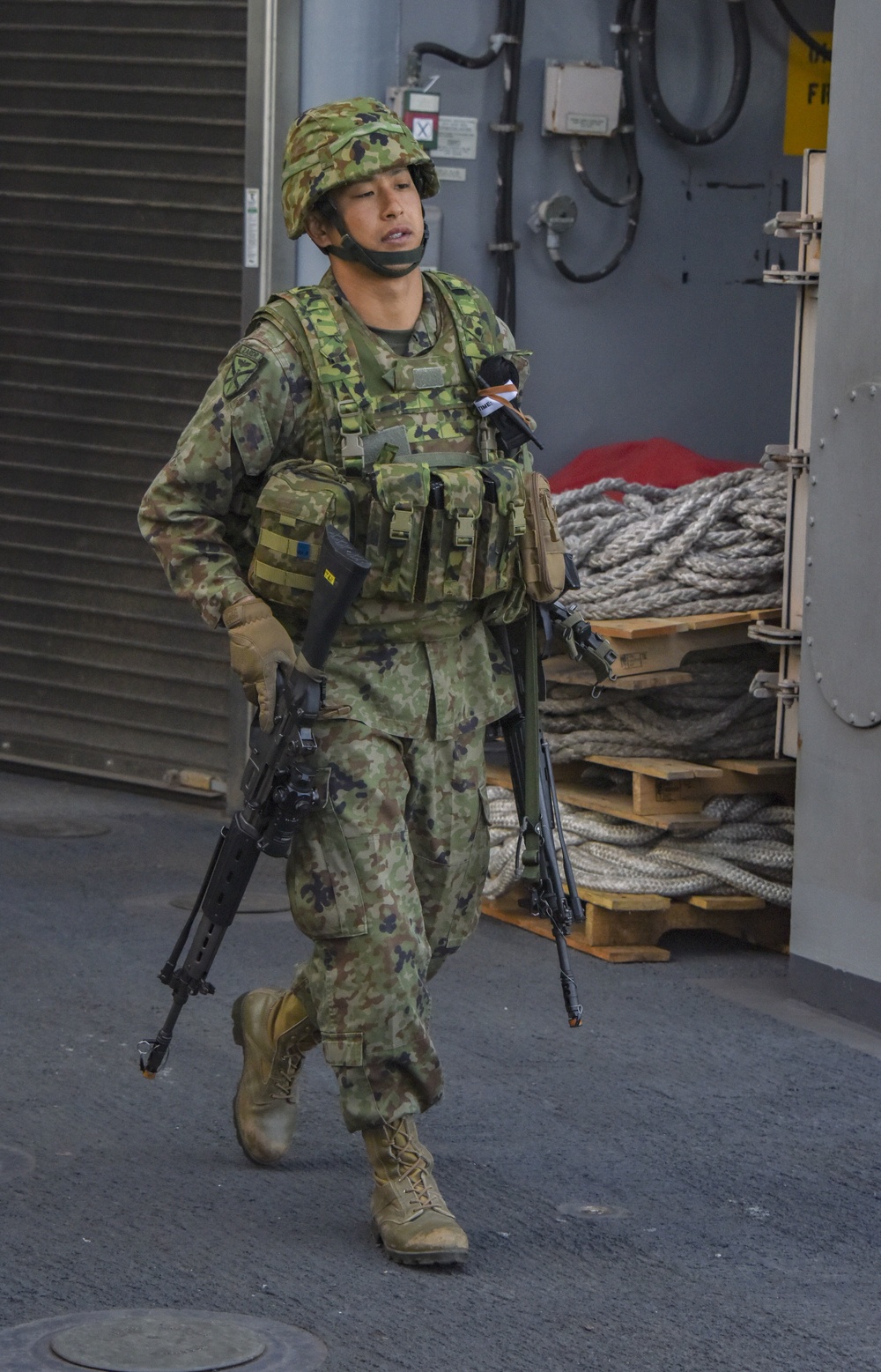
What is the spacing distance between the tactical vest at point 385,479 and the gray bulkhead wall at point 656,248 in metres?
3.31

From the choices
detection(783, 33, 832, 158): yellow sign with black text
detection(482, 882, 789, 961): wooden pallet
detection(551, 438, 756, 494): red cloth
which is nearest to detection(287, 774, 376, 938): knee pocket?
detection(482, 882, 789, 961): wooden pallet

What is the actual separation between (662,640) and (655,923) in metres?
0.83

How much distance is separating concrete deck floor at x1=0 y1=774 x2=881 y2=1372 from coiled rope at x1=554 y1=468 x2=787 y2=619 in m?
1.05

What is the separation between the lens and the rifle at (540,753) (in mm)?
3959

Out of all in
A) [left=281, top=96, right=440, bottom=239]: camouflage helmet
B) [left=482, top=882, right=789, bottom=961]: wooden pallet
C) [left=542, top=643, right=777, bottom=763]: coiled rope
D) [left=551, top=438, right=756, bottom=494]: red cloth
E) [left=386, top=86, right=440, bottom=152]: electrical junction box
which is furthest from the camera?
[left=386, top=86, right=440, bottom=152]: electrical junction box

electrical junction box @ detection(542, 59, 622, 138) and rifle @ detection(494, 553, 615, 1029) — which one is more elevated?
electrical junction box @ detection(542, 59, 622, 138)

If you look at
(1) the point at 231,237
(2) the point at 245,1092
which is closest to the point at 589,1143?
(2) the point at 245,1092

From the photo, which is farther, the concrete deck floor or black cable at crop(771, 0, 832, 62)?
black cable at crop(771, 0, 832, 62)

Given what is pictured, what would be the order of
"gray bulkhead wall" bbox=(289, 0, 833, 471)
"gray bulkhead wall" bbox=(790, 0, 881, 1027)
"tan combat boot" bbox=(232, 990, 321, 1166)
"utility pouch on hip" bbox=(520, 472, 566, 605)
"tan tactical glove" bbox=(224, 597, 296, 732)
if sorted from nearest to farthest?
"tan tactical glove" bbox=(224, 597, 296, 732)
"utility pouch on hip" bbox=(520, 472, 566, 605)
"tan combat boot" bbox=(232, 990, 321, 1166)
"gray bulkhead wall" bbox=(790, 0, 881, 1027)
"gray bulkhead wall" bbox=(289, 0, 833, 471)

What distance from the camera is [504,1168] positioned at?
417 cm

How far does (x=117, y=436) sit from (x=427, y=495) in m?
4.16

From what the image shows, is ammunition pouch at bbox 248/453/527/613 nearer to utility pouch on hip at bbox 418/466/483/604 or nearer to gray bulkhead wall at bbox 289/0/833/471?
utility pouch on hip at bbox 418/466/483/604

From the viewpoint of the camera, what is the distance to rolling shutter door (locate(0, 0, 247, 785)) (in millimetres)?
7273

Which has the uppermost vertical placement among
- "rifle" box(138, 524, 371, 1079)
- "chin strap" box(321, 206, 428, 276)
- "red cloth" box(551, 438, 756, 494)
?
"chin strap" box(321, 206, 428, 276)
